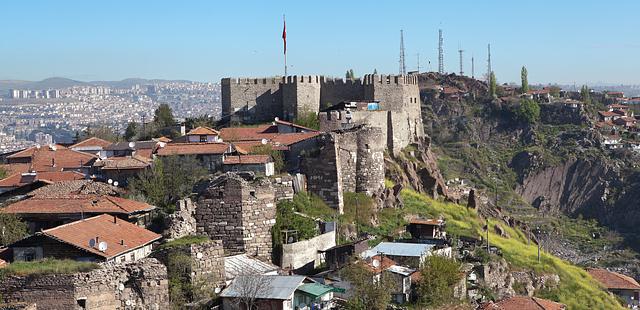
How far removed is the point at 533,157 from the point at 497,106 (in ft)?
31.5

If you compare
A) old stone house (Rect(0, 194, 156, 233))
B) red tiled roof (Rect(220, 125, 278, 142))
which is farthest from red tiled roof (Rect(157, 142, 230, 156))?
old stone house (Rect(0, 194, 156, 233))

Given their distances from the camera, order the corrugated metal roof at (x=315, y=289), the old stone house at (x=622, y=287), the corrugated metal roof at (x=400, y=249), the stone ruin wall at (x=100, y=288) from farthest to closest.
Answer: the old stone house at (x=622, y=287) → the corrugated metal roof at (x=400, y=249) → the corrugated metal roof at (x=315, y=289) → the stone ruin wall at (x=100, y=288)

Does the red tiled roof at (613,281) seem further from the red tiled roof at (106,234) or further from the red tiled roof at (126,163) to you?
the red tiled roof at (106,234)

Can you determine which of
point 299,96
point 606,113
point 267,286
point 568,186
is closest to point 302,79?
point 299,96

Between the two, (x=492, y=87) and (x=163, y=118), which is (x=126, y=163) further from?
(x=492, y=87)

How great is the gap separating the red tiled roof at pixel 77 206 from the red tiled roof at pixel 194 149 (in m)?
5.82

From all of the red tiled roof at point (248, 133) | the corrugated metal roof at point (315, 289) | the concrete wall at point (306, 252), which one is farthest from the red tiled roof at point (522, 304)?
the red tiled roof at point (248, 133)

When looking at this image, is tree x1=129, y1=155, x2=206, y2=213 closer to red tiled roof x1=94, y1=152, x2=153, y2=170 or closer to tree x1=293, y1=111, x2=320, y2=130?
red tiled roof x1=94, y1=152, x2=153, y2=170

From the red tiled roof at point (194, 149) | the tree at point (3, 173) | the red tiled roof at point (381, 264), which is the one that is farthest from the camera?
the tree at point (3, 173)

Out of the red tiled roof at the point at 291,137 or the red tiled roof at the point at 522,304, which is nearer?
the red tiled roof at the point at 522,304

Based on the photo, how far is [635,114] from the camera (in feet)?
404

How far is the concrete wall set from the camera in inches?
1029

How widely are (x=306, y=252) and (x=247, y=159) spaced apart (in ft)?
15.9

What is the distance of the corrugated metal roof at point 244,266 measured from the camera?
910 inches
